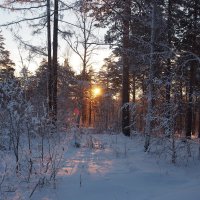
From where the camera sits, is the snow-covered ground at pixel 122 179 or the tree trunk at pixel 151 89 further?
the tree trunk at pixel 151 89

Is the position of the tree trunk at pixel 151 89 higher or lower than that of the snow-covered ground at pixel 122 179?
higher

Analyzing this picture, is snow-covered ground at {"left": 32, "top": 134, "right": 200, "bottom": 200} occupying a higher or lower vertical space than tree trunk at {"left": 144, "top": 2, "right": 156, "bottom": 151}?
lower

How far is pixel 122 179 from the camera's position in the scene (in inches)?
285

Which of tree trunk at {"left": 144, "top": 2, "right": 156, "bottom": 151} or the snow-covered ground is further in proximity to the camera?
tree trunk at {"left": 144, "top": 2, "right": 156, "bottom": 151}

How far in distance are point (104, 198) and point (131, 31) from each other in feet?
24.9

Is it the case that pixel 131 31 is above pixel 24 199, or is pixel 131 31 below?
above

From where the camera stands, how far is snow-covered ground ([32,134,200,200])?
20.4 ft

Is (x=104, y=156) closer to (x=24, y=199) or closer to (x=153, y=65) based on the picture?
(x=153, y=65)

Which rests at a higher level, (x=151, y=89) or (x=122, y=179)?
(x=151, y=89)

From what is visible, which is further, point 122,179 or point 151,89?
point 151,89

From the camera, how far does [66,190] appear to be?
6418 millimetres

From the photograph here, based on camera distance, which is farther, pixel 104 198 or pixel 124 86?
pixel 124 86

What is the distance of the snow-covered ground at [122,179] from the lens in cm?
620

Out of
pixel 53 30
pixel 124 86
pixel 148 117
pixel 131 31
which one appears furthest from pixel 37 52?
pixel 148 117
